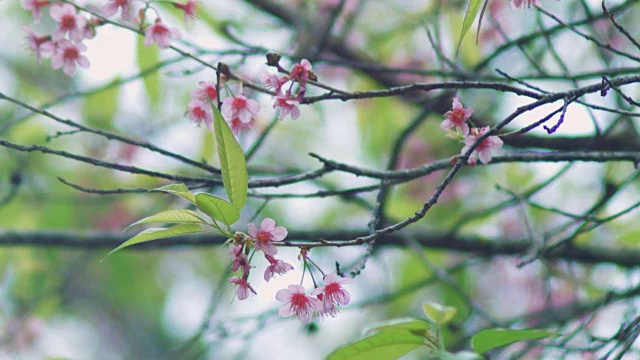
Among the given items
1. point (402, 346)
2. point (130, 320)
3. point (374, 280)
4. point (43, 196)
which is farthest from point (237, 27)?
point (130, 320)

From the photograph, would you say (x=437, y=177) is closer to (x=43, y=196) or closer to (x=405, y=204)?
(x=405, y=204)

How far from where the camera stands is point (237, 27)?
2.23m

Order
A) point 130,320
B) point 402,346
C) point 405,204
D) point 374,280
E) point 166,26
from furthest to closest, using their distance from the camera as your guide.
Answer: point 130,320 → point 374,280 → point 405,204 → point 166,26 → point 402,346

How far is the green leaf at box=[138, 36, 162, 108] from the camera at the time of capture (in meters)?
1.95

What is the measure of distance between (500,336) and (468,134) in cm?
32

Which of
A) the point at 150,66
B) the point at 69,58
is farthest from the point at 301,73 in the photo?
the point at 150,66

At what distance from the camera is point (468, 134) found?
A: 1.08 meters

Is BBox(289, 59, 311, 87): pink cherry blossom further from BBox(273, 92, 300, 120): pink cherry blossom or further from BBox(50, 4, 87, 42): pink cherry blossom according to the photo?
BBox(50, 4, 87, 42): pink cherry blossom

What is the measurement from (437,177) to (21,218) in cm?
169

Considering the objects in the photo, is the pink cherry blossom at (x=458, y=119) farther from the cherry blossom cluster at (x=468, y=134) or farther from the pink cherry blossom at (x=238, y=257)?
the pink cherry blossom at (x=238, y=257)

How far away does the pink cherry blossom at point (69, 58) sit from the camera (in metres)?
1.36

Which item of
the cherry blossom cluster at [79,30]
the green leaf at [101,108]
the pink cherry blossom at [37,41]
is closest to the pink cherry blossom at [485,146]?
the cherry blossom cluster at [79,30]

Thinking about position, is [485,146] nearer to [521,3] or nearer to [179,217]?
[521,3]

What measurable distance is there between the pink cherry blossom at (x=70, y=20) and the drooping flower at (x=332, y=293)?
673 millimetres
